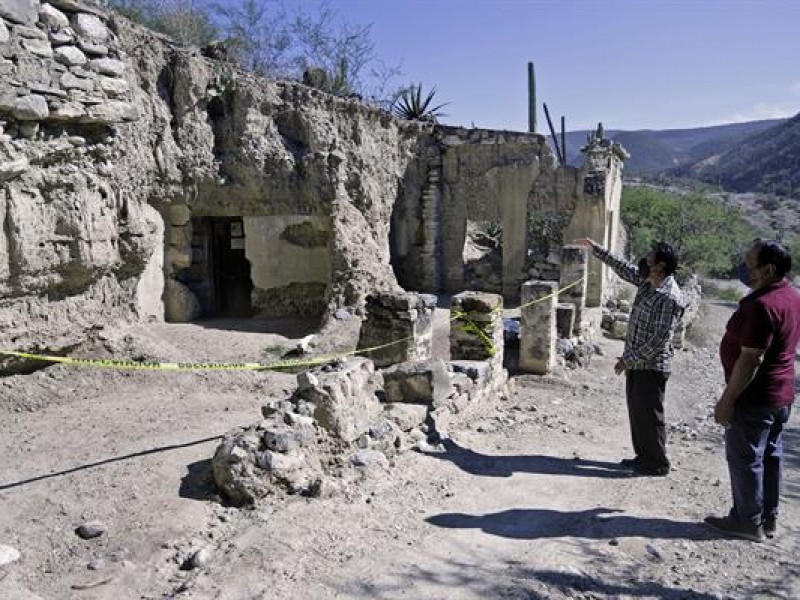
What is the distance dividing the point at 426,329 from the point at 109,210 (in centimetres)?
412

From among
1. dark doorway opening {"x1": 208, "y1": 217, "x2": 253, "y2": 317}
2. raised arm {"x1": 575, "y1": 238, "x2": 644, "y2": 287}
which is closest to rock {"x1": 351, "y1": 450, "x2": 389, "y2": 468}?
raised arm {"x1": 575, "y1": 238, "x2": 644, "y2": 287}

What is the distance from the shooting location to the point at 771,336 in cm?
376

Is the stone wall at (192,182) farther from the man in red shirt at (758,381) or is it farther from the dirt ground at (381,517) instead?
the man in red shirt at (758,381)

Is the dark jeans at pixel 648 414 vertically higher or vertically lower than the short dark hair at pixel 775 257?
lower

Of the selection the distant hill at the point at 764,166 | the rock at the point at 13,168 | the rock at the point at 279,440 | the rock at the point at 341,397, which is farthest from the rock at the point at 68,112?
the distant hill at the point at 764,166

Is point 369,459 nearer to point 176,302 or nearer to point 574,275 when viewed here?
point 176,302

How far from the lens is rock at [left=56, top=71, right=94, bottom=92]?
679 cm

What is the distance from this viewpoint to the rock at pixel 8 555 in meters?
3.79

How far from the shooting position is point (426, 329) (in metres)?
7.60

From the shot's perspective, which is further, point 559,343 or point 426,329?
point 559,343

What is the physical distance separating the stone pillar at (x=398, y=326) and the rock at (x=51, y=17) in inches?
172

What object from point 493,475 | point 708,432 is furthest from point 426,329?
point 708,432

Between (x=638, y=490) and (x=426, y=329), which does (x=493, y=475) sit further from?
(x=426, y=329)

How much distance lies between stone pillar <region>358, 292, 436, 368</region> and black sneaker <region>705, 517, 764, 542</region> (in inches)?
152
